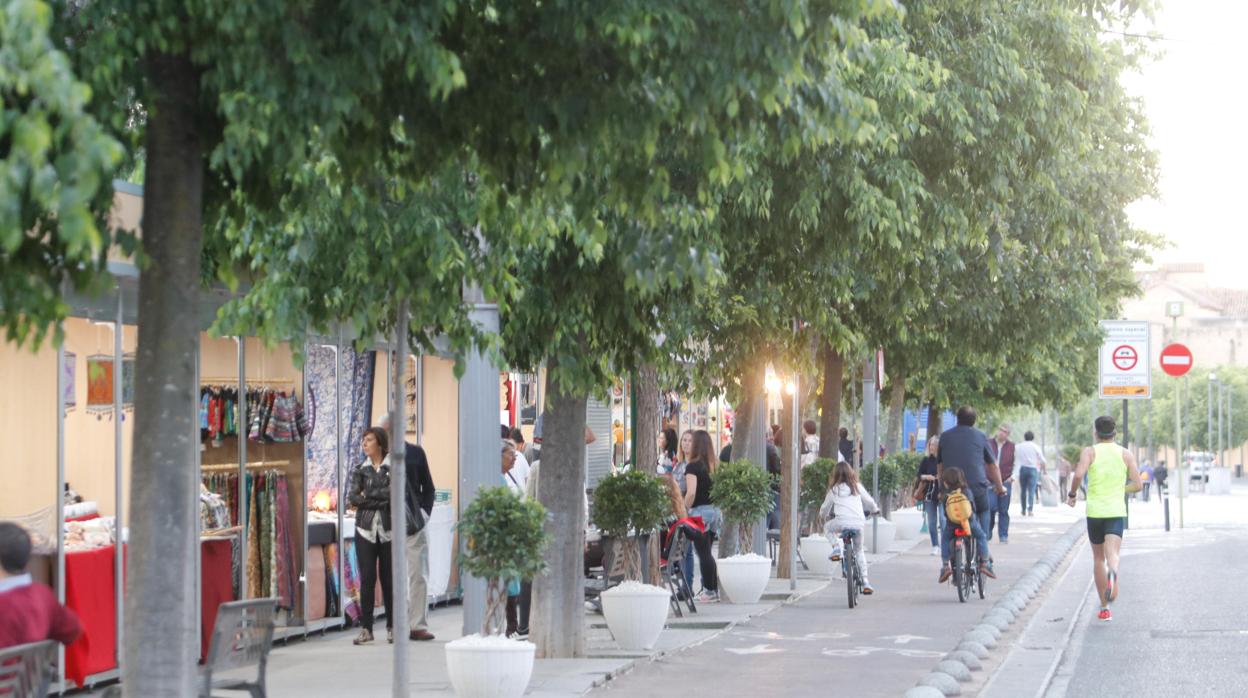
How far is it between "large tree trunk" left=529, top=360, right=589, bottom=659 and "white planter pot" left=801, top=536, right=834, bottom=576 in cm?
971

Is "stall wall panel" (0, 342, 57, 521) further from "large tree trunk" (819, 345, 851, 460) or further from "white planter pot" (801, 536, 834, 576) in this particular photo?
"large tree trunk" (819, 345, 851, 460)

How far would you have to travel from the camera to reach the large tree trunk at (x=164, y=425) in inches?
257

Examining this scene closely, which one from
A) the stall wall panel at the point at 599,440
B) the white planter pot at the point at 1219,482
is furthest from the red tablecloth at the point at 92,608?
the white planter pot at the point at 1219,482

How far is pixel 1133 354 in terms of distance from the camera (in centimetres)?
3394

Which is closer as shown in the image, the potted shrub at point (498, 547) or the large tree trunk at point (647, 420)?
the potted shrub at point (498, 547)

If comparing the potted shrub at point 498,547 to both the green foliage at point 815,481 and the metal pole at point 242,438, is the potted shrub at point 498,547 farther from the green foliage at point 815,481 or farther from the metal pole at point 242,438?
the green foliage at point 815,481

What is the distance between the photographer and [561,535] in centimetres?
1357

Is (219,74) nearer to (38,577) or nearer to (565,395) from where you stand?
(38,577)

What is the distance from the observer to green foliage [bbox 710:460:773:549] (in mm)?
18719

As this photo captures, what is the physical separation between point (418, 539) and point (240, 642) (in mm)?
7457

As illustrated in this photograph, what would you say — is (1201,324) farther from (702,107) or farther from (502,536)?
(702,107)

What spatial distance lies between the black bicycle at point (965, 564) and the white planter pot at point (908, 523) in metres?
13.0

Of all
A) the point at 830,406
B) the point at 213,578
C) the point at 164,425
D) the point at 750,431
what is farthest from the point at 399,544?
the point at 830,406

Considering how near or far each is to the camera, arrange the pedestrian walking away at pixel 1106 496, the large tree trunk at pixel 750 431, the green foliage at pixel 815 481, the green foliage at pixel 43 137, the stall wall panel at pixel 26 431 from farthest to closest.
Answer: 1. the green foliage at pixel 815 481
2. the large tree trunk at pixel 750 431
3. the pedestrian walking away at pixel 1106 496
4. the stall wall panel at pixel 26 431
5. the green foliage at pixel 43 137
